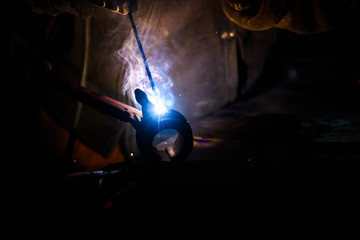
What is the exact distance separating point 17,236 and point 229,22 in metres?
5.24

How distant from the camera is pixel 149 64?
4.03 m

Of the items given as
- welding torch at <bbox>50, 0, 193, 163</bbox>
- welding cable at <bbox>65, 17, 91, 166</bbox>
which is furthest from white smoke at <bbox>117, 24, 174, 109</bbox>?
welding torch at <bbox>50, 0, 193, 163</bbox>

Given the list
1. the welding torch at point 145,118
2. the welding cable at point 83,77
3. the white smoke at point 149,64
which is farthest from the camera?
the white smoke at point 149,64

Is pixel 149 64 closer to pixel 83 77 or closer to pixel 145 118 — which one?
pixel 83 77

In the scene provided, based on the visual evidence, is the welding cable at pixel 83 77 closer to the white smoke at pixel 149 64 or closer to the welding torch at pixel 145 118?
the white smoke at pixel 149 64

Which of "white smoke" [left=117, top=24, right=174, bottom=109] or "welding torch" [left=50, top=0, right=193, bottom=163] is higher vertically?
"white smoke" [left=117, top=24, right=174, bottom=109]

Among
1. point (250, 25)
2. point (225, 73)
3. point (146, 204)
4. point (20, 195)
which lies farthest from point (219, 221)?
point (225, 73)

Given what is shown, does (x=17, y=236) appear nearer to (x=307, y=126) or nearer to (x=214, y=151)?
(x=214, y=151)

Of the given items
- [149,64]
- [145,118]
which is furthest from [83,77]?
[145,118]

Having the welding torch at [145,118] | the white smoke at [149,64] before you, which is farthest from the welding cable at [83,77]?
the welding torch at [145,118]

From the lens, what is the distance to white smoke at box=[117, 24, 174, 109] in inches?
147

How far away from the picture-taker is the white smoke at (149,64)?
374cm

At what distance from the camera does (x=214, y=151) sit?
3180mm

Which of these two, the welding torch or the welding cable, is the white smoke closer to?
the welding cable
